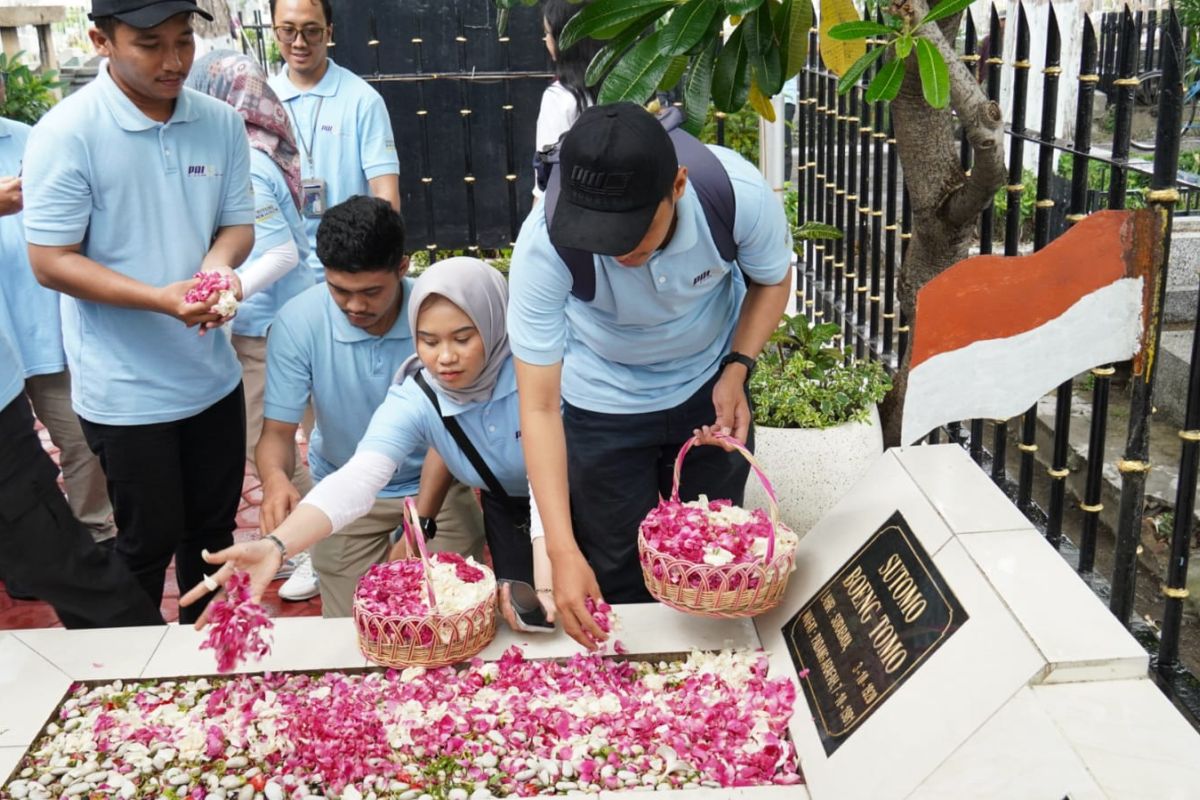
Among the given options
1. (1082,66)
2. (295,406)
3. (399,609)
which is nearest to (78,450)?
(295,406)

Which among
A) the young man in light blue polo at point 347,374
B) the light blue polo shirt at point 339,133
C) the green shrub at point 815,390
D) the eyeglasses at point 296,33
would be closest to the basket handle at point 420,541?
the young man in light blue polo at point 347,374

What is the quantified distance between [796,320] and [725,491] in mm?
1347

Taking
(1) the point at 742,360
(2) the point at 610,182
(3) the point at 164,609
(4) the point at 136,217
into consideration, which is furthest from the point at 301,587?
(2) the point at 610,182

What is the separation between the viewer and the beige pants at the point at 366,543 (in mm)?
3254

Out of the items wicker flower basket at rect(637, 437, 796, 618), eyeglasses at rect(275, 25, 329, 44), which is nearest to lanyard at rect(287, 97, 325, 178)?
eyeglasses at rect(275, 25, 329, 44)

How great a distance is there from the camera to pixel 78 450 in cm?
390

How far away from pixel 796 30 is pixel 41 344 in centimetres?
248

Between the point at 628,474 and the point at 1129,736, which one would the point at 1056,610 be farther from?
the point at 628,474

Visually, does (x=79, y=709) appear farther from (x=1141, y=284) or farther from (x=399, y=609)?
(x=1141, y=284)

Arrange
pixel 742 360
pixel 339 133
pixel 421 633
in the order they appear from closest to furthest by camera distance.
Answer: pixel 421 633
pixel 742 360
pixel 339 133

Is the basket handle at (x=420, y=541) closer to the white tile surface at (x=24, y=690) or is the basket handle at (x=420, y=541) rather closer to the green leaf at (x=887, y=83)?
the white tile surface at (x=24, y=690)

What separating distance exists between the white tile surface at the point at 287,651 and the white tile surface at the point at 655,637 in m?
0.32

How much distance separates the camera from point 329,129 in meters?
4.08

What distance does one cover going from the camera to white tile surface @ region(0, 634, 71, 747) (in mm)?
2439
